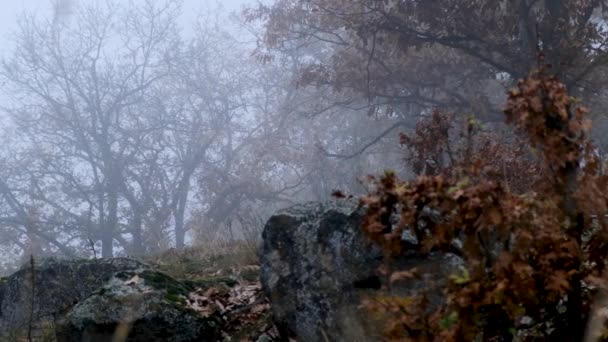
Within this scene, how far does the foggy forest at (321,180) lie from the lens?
245cm

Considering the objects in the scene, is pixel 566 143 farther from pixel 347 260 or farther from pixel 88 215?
pixel 88 215

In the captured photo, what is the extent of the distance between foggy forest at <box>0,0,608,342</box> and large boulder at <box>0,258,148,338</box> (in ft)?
0.08

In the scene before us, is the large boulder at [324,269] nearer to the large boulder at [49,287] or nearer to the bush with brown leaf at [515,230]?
the bush with brown leaf at [515,230]

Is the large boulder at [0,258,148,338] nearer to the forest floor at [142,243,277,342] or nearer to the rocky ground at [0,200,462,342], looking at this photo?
the rocky ground at [0,200,462,342]

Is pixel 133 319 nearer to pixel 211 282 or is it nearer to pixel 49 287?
pixel 211 282

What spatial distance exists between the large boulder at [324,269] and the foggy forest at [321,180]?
1 centimetres

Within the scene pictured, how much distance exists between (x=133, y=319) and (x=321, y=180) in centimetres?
2746

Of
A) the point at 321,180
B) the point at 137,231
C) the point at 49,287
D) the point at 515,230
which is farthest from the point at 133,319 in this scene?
the point at 137,231

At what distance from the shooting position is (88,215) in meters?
34.2

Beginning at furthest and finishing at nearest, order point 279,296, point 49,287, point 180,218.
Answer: point 180,218 < point 49,287 < point 279,296

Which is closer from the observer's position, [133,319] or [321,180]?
[133,319]

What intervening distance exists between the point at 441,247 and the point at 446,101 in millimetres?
14622

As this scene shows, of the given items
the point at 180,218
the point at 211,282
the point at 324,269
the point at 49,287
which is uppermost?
the point at 180,218

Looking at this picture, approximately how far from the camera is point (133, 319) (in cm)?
468
